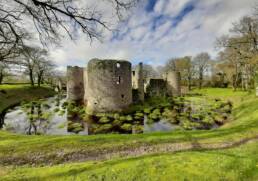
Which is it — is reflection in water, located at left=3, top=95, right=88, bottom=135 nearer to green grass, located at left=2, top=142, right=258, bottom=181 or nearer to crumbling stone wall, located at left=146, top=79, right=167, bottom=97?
green grass, located at left=2, top=142, right=258, bottom=181

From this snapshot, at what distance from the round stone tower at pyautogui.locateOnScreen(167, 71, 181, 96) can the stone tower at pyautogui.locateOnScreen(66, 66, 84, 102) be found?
17.2 meters

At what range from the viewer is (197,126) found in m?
19.2

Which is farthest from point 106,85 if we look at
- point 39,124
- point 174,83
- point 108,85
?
point 174,83

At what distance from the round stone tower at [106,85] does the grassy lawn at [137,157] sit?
1265 cm

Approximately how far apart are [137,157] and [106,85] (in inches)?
656

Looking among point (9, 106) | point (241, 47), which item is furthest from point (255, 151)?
point (9, 106)

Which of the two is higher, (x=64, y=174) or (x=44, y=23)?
(x=44, y=23)

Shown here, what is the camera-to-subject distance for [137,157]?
28.5 ft

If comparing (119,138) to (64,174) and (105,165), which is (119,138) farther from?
(64,174)

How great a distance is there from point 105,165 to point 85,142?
144 inches

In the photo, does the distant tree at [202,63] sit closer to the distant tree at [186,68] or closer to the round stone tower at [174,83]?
the distant tree at [186,68]

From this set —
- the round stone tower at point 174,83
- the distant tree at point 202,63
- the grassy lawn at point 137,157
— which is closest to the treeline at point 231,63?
the distant tree at point 202,63

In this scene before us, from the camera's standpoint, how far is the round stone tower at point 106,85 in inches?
973

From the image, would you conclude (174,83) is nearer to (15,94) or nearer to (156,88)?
(156,88)
